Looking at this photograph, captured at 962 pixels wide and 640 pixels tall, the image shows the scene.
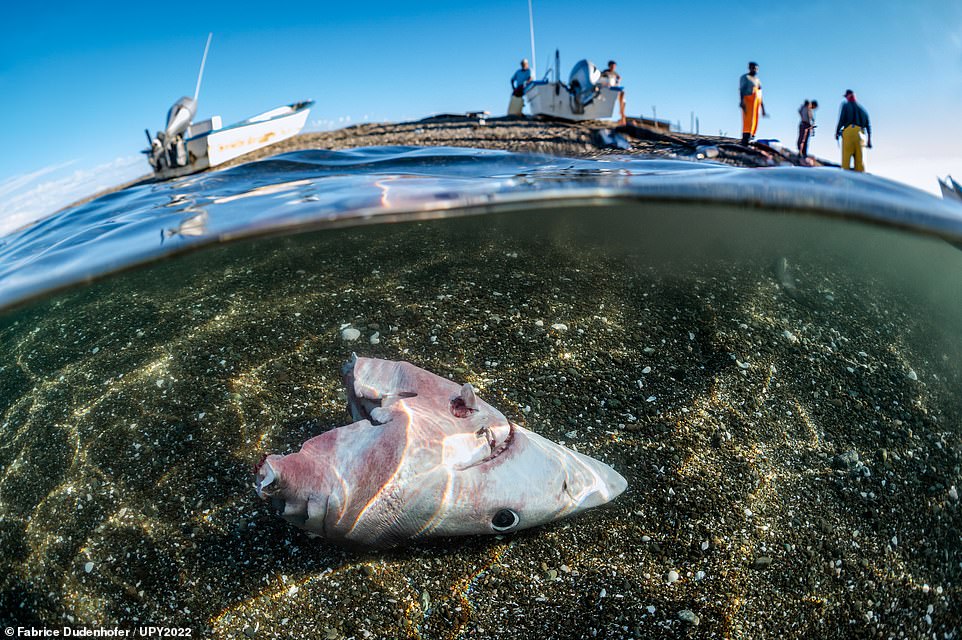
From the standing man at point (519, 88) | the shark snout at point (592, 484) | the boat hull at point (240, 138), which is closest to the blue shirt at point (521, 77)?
the standing man at point (519, 88)

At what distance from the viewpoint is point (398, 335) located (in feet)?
16.2

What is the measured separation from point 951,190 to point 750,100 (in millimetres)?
8239

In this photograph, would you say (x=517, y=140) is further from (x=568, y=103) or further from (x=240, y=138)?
(x=240, y=138)

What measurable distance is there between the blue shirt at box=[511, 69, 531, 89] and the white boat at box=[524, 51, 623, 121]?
1.66 ft

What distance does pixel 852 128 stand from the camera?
1355cm

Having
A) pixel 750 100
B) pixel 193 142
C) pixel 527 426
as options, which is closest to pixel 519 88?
pixel 750 100

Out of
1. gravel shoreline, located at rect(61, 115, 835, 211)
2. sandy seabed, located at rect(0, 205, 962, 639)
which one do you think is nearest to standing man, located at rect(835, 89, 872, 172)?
gravel shoreline, located at rect(61, 115, 835, 211)

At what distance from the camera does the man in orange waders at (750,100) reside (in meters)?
14.2

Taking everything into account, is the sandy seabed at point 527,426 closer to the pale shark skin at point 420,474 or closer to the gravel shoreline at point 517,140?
the pale shark skin at point 420,474

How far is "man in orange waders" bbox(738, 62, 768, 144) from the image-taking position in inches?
557

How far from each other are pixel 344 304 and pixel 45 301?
15.5 ft

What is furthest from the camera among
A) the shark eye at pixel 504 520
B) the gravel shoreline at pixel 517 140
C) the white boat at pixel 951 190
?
the gravel shoreline at pixel 517 140

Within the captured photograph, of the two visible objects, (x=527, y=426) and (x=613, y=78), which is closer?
(x=527, y=426)

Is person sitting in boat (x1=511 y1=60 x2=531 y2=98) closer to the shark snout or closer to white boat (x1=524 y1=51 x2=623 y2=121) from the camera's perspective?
white boat (x1=524 y1=51 x2=623 y2=121)
